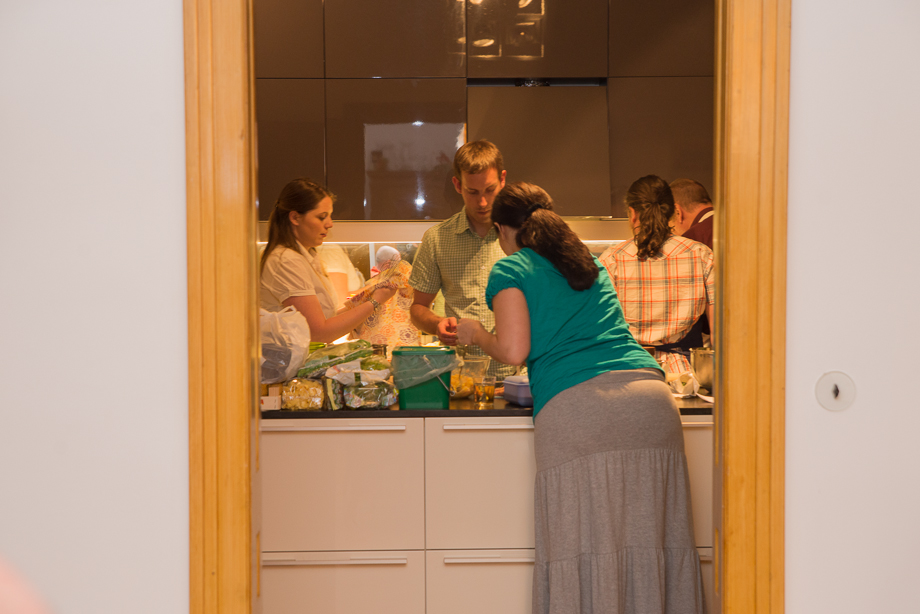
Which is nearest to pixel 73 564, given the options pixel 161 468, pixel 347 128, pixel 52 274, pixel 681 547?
pixel 161 468

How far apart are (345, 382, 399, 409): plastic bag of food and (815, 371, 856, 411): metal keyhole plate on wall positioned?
1227 mm

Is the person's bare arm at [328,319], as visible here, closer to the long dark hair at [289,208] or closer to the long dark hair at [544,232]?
the long dark hair at [289,208]

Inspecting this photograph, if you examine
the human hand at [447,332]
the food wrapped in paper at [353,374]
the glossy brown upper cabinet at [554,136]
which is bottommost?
the food wrapped in paper at [353,374]

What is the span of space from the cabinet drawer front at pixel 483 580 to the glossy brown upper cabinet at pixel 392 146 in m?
1.75

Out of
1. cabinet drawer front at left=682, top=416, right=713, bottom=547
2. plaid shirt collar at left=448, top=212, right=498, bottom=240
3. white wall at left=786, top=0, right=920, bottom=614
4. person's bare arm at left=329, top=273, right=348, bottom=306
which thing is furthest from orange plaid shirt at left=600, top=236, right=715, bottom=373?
person's bare arm at left=329, top=273, right=348, bottom=306

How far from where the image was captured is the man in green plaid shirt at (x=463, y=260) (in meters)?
2.70

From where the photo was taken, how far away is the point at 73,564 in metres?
1.21

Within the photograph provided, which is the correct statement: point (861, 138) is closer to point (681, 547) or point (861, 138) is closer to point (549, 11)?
point (681, 547)

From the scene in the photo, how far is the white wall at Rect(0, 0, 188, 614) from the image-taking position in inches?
46.6

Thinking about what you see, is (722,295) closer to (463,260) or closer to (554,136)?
(463,260)

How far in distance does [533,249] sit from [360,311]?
0.96 meters

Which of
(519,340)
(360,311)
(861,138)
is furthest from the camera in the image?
(360,311)

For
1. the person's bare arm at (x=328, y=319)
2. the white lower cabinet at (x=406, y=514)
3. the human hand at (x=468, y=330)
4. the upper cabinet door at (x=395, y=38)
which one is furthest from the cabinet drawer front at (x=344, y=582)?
the upper cabinet door at (x=395, y=38)

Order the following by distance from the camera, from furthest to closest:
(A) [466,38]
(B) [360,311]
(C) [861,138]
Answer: (A) [466,38], (B) [360,311], (C) [861,138]
